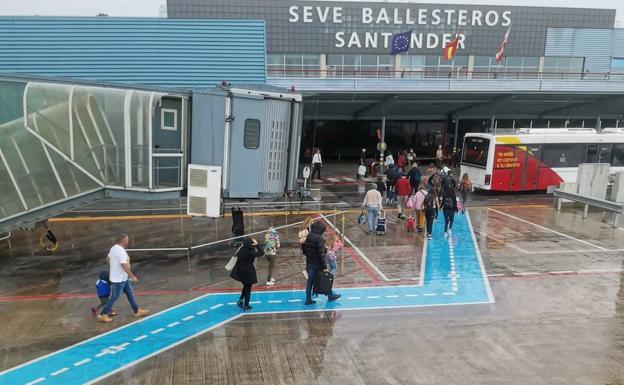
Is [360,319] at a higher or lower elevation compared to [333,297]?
lower

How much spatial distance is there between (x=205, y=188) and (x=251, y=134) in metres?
1.73

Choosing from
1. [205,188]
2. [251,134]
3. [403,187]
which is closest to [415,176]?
[403,187]

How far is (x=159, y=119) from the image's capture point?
10.4 m

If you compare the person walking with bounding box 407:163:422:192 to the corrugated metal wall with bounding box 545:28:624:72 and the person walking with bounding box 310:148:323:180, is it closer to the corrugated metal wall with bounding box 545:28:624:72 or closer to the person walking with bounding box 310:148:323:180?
the person walking with bounding box 310:148:323:180

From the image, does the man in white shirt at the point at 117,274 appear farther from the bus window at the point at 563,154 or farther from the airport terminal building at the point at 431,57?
the airport terminal building at the point at 431,57

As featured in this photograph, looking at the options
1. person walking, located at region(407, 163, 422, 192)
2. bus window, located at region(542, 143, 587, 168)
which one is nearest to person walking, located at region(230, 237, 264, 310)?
person walking, located at region(407, 163, 422, 192)

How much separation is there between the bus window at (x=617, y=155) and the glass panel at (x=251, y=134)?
17.9 m

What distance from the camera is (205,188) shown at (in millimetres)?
10703

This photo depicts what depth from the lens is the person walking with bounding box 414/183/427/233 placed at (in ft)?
43.6

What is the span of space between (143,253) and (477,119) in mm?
27189

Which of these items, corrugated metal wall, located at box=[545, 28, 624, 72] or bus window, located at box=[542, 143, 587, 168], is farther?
corrugated metal wall, located at box=[545, 28, 624, 72]

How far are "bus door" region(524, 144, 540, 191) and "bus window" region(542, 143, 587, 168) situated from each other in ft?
1.17

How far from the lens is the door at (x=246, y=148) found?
10.9 metres

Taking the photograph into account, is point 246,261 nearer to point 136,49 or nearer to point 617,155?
point 136,49
